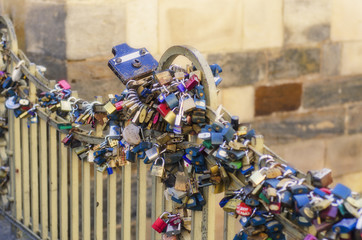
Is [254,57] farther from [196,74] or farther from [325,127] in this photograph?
[196,74]

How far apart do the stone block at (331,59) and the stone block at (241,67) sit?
706 mm

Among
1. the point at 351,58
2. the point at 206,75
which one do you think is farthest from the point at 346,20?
the point at 206,75

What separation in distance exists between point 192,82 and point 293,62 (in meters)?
3.46

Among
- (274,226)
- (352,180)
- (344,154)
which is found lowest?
(352,180)

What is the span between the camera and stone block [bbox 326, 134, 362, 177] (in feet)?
21.0

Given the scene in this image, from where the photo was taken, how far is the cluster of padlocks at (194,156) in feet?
6.52

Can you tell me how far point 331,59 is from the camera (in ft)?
20.1

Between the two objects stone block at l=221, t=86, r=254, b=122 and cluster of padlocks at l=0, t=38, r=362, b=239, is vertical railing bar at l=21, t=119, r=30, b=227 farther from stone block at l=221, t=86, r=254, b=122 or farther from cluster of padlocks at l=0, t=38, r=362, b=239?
stone block at l=221, t=86, r=254, b=122

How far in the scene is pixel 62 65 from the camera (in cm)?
457

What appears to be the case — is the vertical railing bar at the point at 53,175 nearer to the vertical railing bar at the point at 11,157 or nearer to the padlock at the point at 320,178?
the vertical railing bar at the point at 11,157

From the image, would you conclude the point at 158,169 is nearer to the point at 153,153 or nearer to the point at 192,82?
the point at 153,153

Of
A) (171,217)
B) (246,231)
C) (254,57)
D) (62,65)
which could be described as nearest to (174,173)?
(171,217)

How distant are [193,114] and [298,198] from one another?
0.67 m

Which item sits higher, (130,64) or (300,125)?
(130,64)
